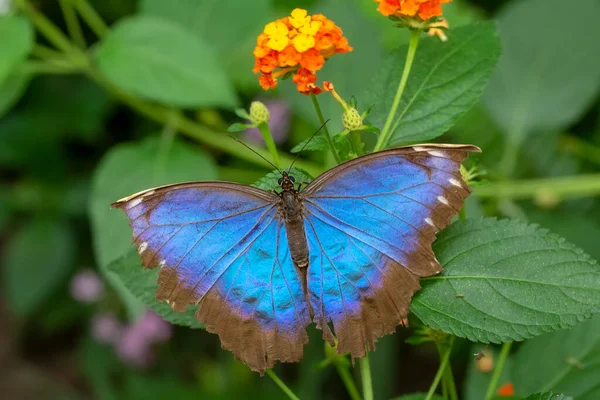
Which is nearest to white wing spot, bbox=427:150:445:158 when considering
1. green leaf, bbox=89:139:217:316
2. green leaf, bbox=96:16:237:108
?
green leaf, bbox=96:16:237:108

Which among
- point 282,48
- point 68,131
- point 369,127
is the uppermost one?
point 68,131

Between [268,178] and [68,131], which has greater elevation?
[68,131]

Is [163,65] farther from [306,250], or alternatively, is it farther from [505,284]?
[505,284]

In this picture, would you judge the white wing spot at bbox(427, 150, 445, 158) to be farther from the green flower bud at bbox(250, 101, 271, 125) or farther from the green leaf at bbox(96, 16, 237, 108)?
the green leaf at bbox(96, 16, 237, 108)

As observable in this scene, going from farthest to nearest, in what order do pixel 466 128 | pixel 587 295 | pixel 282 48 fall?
1. pixel 466 128
2. pixel 282 48
3. pixel 587 295

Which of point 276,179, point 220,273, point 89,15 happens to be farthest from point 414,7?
point 89,15

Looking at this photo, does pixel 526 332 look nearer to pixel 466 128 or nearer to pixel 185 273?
pixel 185 273

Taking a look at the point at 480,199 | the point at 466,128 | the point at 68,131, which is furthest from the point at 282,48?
the point at 68,131

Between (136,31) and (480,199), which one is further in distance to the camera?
(480,199)
